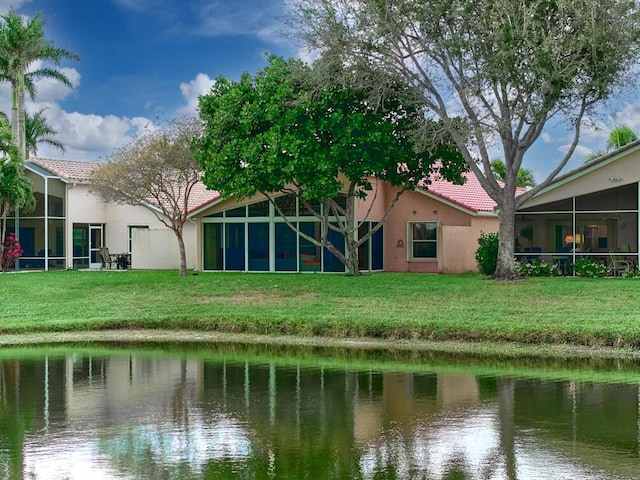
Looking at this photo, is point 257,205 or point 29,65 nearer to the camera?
point 257,205

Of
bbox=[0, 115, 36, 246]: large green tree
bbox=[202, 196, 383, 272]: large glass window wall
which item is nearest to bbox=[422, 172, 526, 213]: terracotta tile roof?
bbox=[202, 196, 383, 272]: large glass window wall

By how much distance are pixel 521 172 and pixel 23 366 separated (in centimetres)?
4518

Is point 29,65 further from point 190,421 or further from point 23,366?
point 190,421

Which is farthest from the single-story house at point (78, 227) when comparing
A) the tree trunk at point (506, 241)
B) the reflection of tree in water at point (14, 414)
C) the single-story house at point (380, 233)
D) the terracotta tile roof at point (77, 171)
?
the reflection of tree in water at point (14, 414)

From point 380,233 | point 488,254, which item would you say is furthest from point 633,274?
point 380,233

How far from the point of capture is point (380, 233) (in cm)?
3622

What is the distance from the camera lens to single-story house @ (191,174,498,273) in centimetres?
3484

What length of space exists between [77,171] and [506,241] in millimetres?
22314

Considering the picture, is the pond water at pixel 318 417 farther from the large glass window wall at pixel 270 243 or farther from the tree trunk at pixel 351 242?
the large glass window wall at pixel 270 243

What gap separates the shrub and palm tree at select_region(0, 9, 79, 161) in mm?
26470

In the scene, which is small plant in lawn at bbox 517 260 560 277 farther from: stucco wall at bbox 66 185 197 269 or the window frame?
stucco wall at bbox 66 185 197 269

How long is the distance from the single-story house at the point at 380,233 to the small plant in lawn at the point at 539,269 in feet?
10.8

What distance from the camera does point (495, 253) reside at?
3198 cm

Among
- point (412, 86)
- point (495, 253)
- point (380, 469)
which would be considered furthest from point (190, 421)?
point (495, 253)
